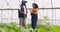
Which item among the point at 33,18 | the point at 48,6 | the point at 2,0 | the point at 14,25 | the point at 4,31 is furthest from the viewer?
the point at 48,6

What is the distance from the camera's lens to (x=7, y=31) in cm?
84

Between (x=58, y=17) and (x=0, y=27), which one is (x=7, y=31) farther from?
(x=58, y=17)

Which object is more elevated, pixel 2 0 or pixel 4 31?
pixel 2 0

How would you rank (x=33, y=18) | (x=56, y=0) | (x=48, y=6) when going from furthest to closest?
(x=56, y=0) < (x=48, y=6) < (x=33, y=18)

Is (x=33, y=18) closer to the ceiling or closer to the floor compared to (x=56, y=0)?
closer to the floor

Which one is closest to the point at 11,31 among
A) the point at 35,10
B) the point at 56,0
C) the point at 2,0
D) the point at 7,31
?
the point at 7,31

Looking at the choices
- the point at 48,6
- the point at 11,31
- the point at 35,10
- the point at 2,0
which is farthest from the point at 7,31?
the point at 48,6

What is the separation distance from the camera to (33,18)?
4.42 m

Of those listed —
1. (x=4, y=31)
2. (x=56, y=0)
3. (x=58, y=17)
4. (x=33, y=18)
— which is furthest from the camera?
(x=58, y=17)

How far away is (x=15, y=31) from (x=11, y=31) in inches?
1.9

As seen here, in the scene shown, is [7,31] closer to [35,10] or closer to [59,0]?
[35,10]

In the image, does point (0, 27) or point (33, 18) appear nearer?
point (0, 27)

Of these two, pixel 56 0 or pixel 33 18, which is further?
pixel 56 0

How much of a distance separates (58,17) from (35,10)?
1.59 meters
